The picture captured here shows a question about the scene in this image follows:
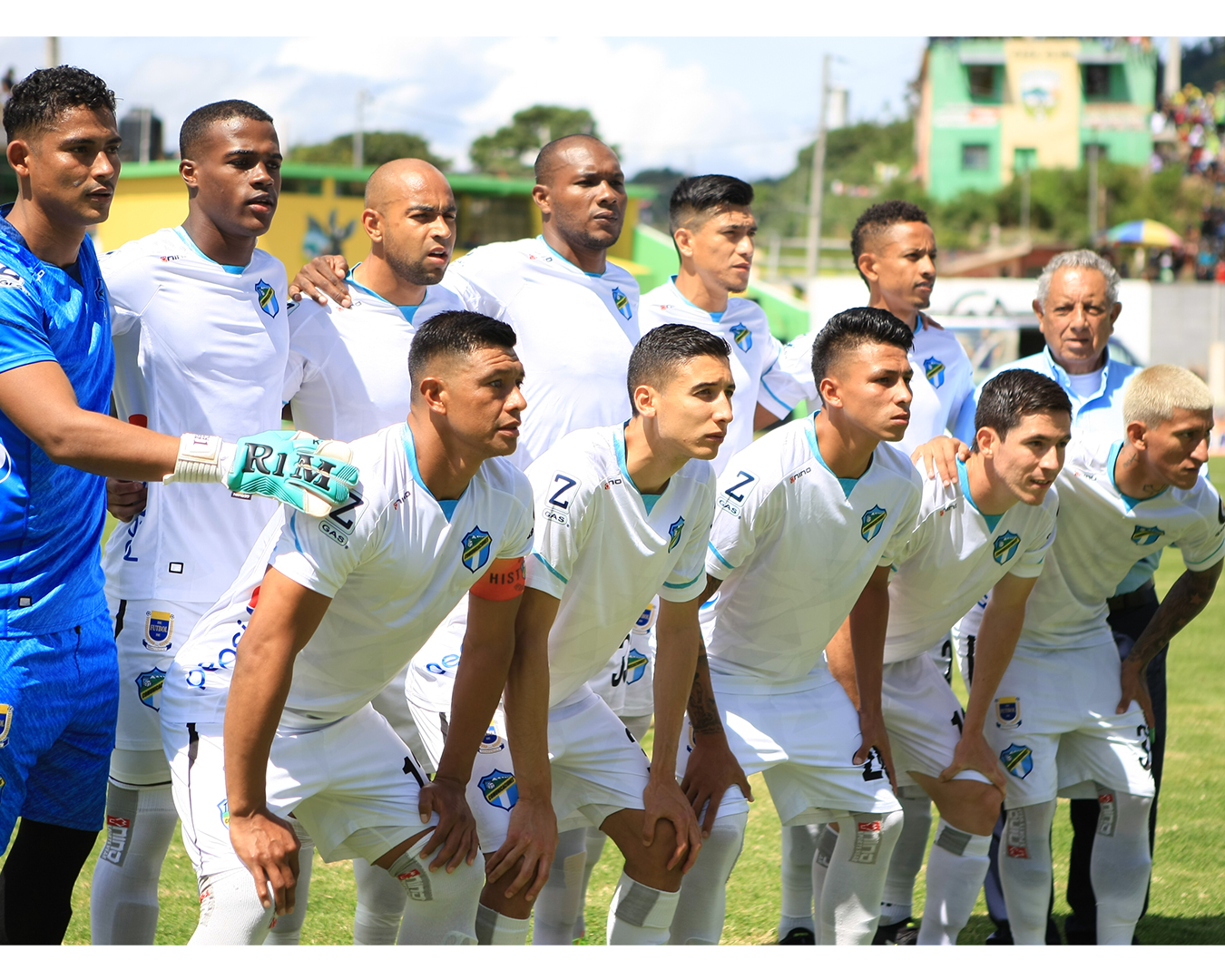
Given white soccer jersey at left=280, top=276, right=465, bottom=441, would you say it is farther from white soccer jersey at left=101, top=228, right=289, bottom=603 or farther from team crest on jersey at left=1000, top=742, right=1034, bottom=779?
team crest on jersey at left=1000, top=742, right=1034, bottom=779

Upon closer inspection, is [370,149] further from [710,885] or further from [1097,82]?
[710,885]

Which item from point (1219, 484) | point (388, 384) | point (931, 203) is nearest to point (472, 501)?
point (388, 384)

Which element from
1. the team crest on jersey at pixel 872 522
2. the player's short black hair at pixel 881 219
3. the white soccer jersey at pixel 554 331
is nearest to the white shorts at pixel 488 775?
the white soccer jersey at pixel 554 331

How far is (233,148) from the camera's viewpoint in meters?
4.36

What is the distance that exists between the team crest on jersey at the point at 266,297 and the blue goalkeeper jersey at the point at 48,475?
0.69m

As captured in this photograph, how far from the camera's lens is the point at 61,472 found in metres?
3.62

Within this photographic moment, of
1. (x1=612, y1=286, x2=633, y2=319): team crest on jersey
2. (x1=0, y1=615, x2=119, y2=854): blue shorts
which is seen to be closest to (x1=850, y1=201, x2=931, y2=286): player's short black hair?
(x1=612, y1=286, x2=633, y2=319): team crest on jersey

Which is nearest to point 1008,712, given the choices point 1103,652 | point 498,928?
point 1103,652

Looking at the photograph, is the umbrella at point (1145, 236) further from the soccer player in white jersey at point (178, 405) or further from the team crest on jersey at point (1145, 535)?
the soccer player in white jersey at point (178, 405)

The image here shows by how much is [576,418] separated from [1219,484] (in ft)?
56.1

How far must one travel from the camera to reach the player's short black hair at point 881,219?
228 inches

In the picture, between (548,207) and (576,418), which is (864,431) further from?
(548,207)

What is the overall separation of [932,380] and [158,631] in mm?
3516

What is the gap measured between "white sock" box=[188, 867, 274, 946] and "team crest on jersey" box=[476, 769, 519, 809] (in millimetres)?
913
